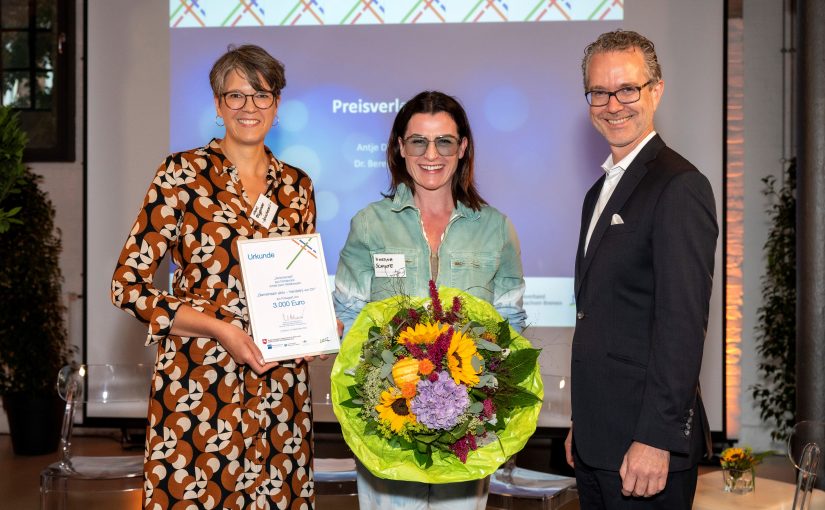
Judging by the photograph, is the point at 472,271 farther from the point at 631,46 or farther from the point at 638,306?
the point at 631,46

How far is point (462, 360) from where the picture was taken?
2102 millimetres

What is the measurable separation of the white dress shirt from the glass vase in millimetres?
1879

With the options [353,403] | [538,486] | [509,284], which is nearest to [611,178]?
[509,284]

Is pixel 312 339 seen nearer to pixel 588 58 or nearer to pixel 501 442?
pixel 501 442

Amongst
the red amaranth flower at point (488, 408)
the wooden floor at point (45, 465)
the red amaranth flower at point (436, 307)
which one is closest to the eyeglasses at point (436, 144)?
the red amaranth flower at point (436, 307)

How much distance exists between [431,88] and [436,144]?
10.9 feet

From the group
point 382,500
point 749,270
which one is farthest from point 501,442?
point 749,270

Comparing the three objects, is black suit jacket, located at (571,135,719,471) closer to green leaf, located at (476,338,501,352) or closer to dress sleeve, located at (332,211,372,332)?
green leaf, located at (476,338,501,352)

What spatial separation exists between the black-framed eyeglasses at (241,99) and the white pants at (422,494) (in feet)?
3.80

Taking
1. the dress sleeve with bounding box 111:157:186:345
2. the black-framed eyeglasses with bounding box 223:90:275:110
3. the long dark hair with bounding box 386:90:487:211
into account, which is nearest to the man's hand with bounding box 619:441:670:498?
the long dark hair with bounding box 386:90:487:211

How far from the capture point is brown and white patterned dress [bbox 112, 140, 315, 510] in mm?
2449

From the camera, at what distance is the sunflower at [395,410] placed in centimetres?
208

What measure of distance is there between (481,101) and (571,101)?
2.06 ft

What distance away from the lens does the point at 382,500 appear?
2607mm
